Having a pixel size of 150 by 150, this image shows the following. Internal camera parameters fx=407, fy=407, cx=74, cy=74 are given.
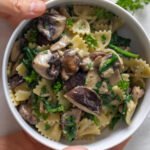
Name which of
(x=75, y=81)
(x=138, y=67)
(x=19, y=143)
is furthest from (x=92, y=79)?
(x=19, y=143)

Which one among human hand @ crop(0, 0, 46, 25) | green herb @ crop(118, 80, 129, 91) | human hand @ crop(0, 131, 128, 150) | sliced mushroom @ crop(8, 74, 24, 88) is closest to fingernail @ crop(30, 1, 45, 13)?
human hand @ crop(0, 0, 46, 25)

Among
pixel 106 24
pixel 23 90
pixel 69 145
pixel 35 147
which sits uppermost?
pixel 106 24

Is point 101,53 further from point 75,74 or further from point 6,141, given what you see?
point 6,141

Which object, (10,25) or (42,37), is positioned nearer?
(42,37)

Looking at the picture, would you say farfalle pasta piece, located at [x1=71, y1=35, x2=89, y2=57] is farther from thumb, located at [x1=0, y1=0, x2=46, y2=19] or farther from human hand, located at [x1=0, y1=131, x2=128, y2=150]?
human hand, located at [x1=0, y1=131, x2=128, y2=150]

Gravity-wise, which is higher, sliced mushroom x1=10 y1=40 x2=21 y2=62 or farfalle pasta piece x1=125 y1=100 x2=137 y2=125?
sliced mushroom x1=10 y1=40 x2=21 y2=62

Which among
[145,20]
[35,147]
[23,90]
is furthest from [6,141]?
[145,20]
